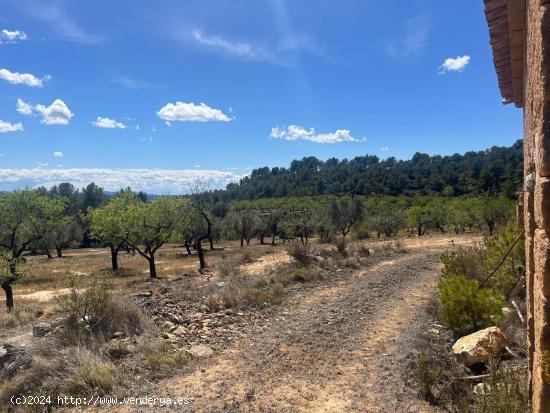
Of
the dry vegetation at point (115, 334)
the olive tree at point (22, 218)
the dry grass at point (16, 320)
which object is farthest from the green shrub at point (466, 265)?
the olive tree at point (22, 218)

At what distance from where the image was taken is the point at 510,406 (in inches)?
131

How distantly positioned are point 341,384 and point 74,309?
5.49m

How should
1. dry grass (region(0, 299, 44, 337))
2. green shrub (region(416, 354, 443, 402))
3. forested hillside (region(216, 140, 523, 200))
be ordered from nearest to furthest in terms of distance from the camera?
1. green shrub (region(416, 354, 443, 402))
2. dry grass (region(0, 299, 44, 337))
3. forested hillside (region(216, 140, 523, 200))

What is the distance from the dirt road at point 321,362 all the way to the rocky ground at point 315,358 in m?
0.01

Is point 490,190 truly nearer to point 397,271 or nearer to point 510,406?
point 397,271

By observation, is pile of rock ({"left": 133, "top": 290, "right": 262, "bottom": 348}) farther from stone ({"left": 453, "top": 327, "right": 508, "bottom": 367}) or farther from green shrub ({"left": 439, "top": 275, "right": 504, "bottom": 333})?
stone ({"left": 453, "top": 327, "right": 508, "bottom": 367})

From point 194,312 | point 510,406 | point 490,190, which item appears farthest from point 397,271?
point 490,190

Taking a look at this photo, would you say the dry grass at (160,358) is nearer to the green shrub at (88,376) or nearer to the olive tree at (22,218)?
the green shrub at (88,376)

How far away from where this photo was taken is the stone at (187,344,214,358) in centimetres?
685

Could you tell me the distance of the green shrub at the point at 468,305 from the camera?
5.98 metres

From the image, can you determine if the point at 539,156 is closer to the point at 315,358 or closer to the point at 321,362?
A: the point at 321,362

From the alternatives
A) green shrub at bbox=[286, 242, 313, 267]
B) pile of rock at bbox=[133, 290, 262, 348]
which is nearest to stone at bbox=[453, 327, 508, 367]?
pile of rock at bbox=[133, 290, 262, 348]

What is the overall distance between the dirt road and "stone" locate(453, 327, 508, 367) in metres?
0.83

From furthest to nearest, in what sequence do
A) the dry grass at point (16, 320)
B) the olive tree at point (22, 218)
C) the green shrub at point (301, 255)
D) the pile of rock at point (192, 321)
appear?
1. the olive tree at point (22, 218)
2. the green shrub at point (301, 255)
3. the dry grass at point (16, 320)
4. the pile of rock at point (192, 321)
